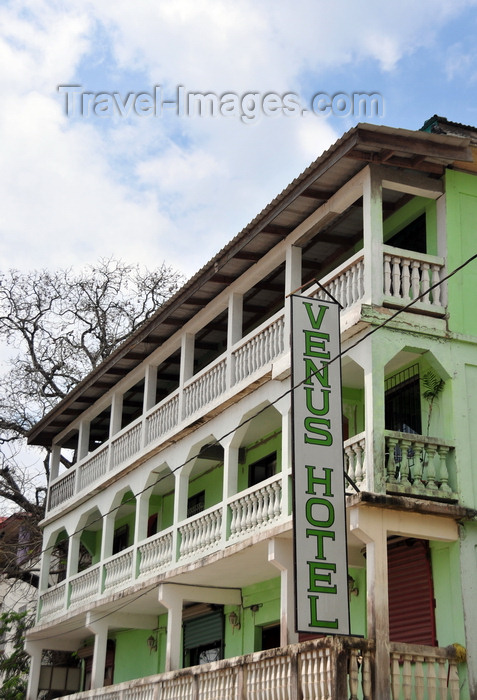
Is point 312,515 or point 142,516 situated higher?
point 142,516

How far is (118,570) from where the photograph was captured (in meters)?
20.4

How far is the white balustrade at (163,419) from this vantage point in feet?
64.3

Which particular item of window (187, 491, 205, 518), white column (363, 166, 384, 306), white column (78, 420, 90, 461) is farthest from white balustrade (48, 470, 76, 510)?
white column (363, 166, 384, 306)

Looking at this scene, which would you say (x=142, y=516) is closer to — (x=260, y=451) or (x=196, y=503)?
(x=196, y=503)

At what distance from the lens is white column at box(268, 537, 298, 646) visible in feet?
46.5

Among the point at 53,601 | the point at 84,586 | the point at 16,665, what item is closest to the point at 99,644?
the point at 84,586

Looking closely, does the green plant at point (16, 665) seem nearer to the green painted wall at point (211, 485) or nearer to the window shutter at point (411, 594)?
the green painted wall at point (211, 485)

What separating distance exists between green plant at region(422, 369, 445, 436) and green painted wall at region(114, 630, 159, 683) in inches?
407

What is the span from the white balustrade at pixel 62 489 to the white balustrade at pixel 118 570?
3763 mm

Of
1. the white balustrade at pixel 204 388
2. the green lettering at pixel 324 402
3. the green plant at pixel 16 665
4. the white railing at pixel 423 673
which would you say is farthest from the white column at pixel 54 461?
the white railing at pixel 423 673

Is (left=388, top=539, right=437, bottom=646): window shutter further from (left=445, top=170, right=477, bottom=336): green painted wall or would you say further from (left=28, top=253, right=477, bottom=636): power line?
(left=445, top=170, right=477, bottom=336): green painted wall

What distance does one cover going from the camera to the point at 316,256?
58.3 ft

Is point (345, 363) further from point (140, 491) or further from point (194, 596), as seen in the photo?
point (140, 491)

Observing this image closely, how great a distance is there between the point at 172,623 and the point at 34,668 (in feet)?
27.0
